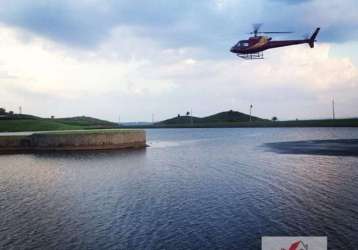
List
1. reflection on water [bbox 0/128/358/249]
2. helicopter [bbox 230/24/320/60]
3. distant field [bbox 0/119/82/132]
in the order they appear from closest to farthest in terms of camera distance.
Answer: reflection on water [bbox 0/128/358/249], helicopter [bbox 230/24/320/60], distant field [bbox 0/119/82/132]

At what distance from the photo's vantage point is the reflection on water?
19.6 metres

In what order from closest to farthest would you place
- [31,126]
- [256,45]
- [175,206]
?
[175,206]
[256,45]
[31,126]

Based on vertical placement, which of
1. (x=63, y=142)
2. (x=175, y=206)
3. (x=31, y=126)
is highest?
(x=31, y=126)

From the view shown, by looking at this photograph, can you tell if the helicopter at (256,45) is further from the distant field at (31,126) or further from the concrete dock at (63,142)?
the distant field at (31,126)

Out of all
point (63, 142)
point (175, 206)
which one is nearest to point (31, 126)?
point (63, 142)

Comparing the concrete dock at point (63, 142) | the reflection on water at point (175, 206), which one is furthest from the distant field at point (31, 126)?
the reflection on water at point (175, 206)

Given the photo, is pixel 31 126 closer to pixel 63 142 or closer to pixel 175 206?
pixel 63 142

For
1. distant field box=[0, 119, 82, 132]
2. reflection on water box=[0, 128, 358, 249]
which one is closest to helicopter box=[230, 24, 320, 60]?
reflection on water box=[0, 128, 358, 249]

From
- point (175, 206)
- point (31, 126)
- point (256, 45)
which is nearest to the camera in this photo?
point (175, 206)

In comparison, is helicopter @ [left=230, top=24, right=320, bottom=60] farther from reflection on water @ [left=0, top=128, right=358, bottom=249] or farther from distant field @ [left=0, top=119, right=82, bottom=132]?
distant field @ [left=0, top=119, right=82, bottom=132]

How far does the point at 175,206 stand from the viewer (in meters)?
26.8

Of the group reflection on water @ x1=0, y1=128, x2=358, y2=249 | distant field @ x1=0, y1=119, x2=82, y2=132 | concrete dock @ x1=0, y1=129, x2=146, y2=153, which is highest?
distant field @ x1=0, y1=119, x2=82, y2=132

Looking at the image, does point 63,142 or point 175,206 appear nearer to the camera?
point 175,206

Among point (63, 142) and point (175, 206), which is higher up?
point (63, 142)
